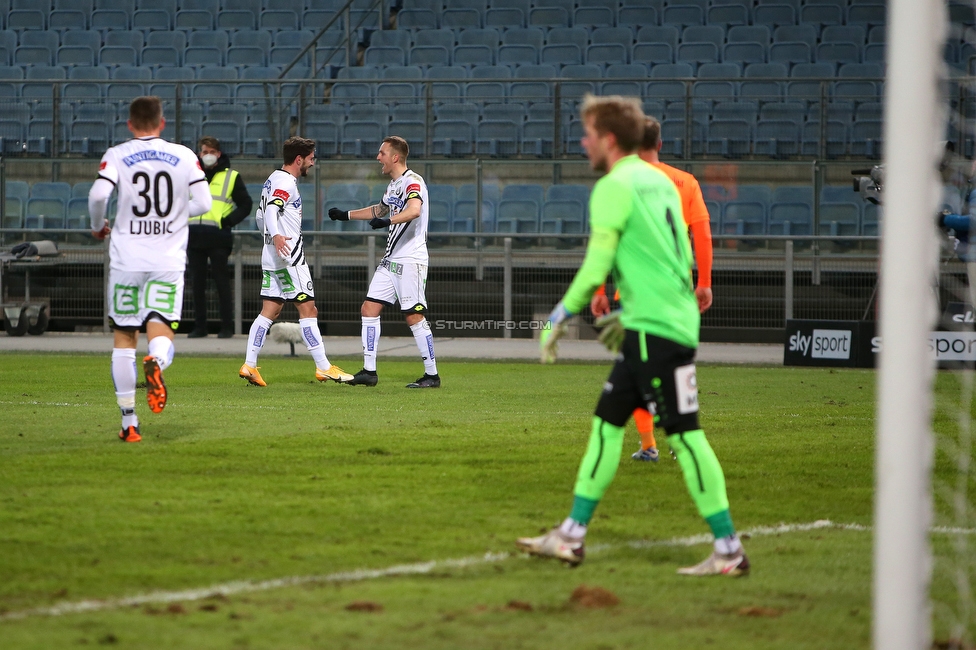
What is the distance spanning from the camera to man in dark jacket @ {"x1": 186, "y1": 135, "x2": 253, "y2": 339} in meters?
15.9

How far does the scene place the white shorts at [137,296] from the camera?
24.6 feet

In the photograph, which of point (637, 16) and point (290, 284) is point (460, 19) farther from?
point (290, 284)

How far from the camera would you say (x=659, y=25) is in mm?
22188

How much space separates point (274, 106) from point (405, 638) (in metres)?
16.5

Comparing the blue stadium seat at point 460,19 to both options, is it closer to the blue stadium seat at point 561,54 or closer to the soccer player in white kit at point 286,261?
the blue stadium seat at point 561,54

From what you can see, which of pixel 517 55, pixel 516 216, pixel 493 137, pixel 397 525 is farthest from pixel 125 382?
pixel 517 55

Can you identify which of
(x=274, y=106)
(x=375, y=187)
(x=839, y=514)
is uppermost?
(x=274, y=106)

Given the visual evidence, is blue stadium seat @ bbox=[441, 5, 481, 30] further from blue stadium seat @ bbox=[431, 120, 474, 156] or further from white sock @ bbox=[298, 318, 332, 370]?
white sock @ bbox=[298, 318, 332, 370]

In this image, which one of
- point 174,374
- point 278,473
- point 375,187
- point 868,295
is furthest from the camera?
point 375,187

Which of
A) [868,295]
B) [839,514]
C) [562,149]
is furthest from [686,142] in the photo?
[839,514]

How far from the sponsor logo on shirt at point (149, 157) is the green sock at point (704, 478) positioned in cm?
425

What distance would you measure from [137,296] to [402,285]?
161 inches

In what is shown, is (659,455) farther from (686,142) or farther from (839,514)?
(686,142)

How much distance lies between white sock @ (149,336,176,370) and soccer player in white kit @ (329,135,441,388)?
3839 millimetres
